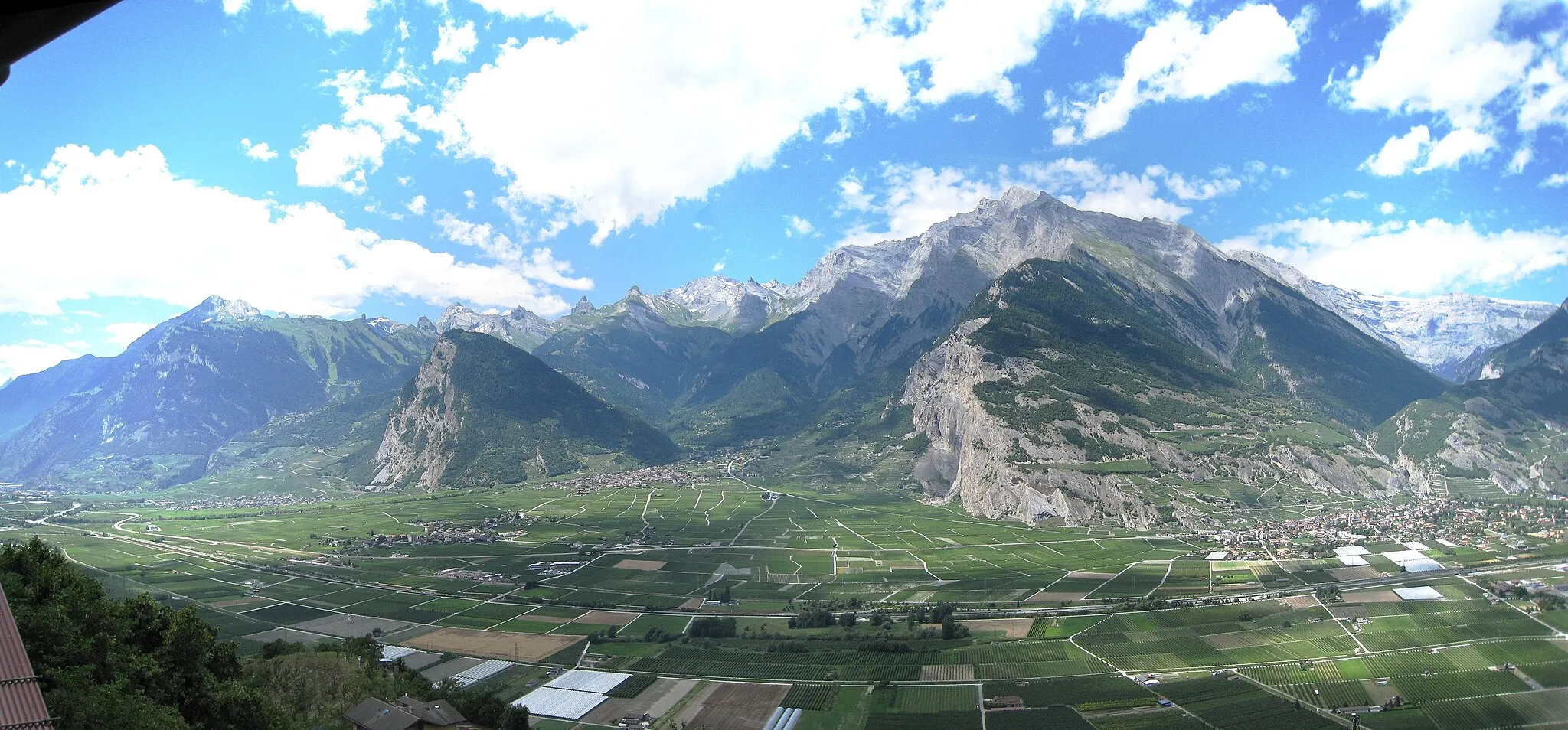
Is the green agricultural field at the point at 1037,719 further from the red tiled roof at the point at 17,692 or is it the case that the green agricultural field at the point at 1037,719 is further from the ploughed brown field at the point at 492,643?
the red tiled roof at the point at 17,692

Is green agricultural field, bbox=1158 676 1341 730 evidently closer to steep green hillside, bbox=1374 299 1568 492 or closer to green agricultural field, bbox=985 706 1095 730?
green agricultural field, bbox=985 706 1095 730

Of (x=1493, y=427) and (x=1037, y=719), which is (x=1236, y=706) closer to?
(x=1037, y=719)

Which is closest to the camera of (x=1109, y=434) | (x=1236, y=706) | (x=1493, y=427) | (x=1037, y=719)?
(x=1236, y=706)

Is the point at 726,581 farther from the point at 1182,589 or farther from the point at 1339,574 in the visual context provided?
the point at 1339,574

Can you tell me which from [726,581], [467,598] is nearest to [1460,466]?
[726,581]

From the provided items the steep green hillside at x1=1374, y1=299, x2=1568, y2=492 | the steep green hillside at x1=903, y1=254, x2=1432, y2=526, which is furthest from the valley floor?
the steep green hillside at x1=1374, y1=299, x2=1568, y2=492

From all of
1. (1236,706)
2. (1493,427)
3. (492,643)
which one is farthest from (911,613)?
(1493,427)

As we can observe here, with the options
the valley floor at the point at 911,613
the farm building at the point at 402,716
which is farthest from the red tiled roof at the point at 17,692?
the valley floor at the point at 911,613

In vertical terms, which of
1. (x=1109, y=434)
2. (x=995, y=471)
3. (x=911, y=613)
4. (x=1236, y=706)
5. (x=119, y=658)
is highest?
(x=1109, y=434)
